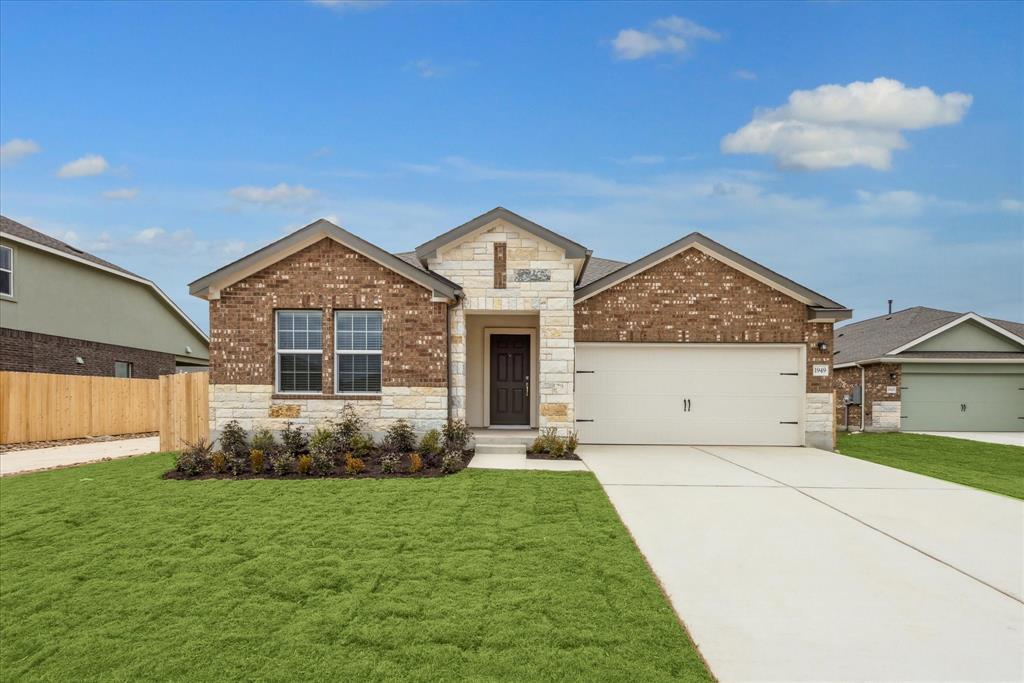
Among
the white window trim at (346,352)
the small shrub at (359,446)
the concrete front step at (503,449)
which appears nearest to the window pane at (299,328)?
the white window trim at (346,352)

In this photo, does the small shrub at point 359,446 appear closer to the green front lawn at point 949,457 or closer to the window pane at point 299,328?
the window pane at point 299,328

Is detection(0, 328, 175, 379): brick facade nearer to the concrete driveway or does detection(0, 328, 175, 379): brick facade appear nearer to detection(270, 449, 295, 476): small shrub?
detection(270, 449, 295, 476): small shrub

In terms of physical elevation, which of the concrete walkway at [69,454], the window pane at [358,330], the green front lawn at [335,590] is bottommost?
the concrete walkway at [69,454]

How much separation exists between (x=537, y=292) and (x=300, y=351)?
4947mm

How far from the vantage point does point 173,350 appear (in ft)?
88.5

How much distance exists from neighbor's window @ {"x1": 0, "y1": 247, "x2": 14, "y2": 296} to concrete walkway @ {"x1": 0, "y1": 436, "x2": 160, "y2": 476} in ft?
17.7

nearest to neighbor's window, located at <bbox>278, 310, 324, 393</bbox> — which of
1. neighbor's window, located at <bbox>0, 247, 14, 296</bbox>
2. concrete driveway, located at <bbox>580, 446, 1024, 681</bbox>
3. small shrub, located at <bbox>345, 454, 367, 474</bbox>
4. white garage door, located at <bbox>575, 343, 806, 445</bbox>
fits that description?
small shrub, located at <bbox>345, 454, 367, 474</bbox>

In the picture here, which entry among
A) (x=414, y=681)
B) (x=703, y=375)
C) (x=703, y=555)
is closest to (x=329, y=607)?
(x=414, y=681)

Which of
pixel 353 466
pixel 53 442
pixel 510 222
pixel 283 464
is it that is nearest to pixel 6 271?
pixel 53 442

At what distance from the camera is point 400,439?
11500 millimetres

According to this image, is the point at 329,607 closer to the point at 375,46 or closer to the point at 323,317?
the point at 323,317

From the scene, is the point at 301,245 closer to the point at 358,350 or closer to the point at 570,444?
the point at 358,350

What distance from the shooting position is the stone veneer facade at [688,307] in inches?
547

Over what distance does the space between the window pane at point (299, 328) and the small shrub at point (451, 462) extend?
12.3 feet
